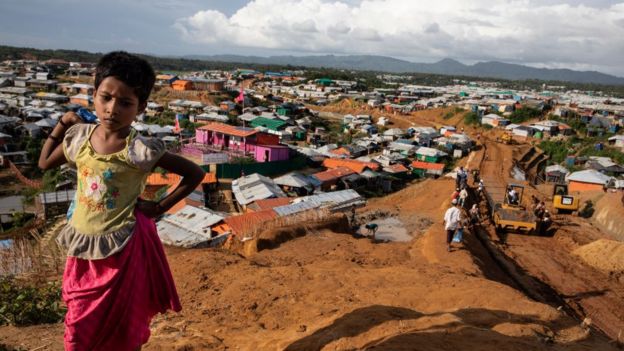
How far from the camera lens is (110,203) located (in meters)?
2.33

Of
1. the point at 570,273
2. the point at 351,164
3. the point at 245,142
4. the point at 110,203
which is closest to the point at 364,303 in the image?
the point at 110,203

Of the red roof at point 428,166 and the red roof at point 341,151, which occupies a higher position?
the red roof at point 341,151

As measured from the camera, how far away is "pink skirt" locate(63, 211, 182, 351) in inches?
94.4

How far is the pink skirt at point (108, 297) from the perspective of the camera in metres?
2.40

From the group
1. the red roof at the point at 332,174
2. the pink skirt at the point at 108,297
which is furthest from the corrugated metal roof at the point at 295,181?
the pink skirt at the point at 108,297

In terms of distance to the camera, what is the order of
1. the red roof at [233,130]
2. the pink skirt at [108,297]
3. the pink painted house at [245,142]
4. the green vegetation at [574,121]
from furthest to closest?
the green vegetation at [574,121] → the red roof at [233,130] → the pink painted house at [245,142] → the pink skirt at [108,297]

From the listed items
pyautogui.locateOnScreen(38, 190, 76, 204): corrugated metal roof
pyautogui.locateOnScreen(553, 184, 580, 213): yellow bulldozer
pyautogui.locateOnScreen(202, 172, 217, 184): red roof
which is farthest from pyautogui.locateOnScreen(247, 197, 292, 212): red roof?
pyautogui.locateOnScreen(553, 184, 580, 213): yellow bulldozer

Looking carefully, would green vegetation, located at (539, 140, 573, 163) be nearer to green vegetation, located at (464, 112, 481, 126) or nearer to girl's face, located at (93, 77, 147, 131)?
green vegetation, located at (464, 112, 481, 126)

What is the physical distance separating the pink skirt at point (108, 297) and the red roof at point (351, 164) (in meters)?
27.4

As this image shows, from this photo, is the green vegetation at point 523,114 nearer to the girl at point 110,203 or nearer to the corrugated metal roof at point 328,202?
the corrugated metal roof at point 328,202

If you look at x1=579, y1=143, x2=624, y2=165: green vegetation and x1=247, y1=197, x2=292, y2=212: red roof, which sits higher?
x1=579, y1=143, x2=624, y2=165: green vegetation

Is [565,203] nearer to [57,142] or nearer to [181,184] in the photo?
[181,184]

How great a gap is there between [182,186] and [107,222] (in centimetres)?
43

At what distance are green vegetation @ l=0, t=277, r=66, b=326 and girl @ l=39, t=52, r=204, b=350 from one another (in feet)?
9.40
